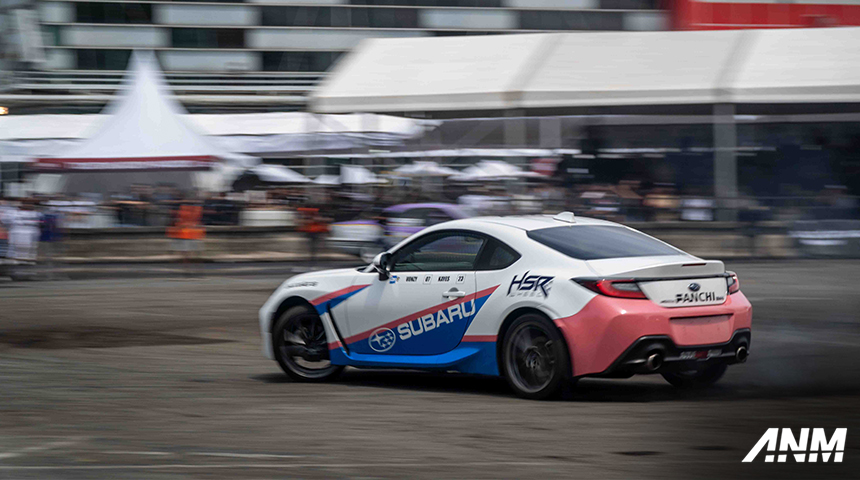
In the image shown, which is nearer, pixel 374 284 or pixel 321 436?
pixel 321 436

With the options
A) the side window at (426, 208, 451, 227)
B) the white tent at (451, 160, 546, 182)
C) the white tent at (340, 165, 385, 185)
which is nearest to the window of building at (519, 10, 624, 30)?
the white tent at (340, 165, 385, 185)

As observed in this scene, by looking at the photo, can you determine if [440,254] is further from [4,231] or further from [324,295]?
[4,231]

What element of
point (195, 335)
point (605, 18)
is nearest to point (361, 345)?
point (195, 335)

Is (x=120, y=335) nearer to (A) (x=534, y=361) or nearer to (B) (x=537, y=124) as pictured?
(A) (x=534, y=361)

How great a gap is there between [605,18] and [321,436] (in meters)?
64.8

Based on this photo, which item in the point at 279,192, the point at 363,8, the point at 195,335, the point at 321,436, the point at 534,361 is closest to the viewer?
the point at 321,436

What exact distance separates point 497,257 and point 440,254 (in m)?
0.55

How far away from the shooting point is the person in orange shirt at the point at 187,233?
23250 millimetres

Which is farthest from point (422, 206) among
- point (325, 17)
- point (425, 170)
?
point (325, 17)

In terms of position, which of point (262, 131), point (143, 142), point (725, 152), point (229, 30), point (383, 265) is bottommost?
point (383, 265)

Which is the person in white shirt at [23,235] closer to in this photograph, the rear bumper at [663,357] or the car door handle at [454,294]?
the car door handle at [454,294]

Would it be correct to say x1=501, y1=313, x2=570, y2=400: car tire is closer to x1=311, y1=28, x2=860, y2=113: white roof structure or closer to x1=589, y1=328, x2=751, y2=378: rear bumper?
x1=589, y1=328, x2=751, y2=378: rear bumper

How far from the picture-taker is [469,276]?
7797mm

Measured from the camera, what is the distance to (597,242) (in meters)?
7.74
